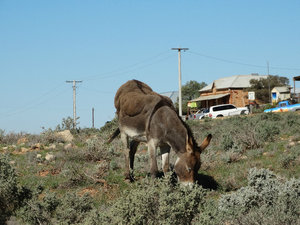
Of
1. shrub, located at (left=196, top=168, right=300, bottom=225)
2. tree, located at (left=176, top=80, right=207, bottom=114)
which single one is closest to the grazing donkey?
shrub, located at (left=196, top=168, right=300, bottom=225)

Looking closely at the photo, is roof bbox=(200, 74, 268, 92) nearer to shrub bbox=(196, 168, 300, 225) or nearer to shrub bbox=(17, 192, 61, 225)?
shrub bbox=(196, 168, 300, 225)

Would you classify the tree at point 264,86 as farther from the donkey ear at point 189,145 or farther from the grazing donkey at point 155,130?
the donkey ear at point 189,145

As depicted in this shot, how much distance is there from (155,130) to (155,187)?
3.67m

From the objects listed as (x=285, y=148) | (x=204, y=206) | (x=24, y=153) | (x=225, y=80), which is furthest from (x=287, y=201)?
(x=225, y=80)

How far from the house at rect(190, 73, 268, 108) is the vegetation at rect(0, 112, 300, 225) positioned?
55549mm

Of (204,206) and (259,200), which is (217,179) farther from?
(204,206)

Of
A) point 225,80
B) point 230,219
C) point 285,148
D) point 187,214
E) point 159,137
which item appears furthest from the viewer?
point 225,80

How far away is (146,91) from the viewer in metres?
11.7

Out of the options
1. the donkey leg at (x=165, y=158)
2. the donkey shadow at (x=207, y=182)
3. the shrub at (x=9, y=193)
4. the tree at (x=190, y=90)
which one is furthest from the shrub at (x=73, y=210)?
the tree at (x=190, y=90)

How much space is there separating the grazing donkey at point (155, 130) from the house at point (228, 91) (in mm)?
61760

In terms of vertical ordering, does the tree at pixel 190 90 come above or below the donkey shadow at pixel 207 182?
above

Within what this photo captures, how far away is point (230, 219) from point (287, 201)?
Result: 3.54 ft

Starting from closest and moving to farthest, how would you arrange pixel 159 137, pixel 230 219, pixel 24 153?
pixel 230 219 < pixel 159 137 < pixel 24 153

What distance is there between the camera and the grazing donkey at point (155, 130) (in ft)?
27.1
